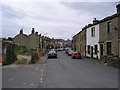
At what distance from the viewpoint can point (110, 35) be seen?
61.4ft

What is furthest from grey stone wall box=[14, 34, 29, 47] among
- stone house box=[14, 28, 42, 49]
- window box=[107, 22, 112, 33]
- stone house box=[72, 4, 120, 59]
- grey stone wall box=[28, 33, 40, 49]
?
window box=[107, 22, 112, 33]

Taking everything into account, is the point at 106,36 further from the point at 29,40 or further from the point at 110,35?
the point at 29,40

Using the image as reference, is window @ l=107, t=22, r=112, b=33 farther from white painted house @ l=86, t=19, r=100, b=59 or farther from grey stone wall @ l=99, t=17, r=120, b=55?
white painted house @ l=86, t=19, r=100, b=59

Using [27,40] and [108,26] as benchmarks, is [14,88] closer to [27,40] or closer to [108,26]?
[108,26]

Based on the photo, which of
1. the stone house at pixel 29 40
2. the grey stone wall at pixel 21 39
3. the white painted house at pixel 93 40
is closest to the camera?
the white painted house at pixel 93 40

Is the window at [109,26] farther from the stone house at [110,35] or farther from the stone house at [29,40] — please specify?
the stone house at [29,40]

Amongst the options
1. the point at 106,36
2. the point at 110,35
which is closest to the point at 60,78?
the point at 110,35

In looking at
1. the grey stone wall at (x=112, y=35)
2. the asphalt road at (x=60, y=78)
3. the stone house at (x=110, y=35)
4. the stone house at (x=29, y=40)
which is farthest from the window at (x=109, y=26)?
the stone house at (x=29, y=40)

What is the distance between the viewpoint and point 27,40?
51.6 meters

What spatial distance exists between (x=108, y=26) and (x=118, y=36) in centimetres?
317

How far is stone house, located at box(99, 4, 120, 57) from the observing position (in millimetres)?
17078

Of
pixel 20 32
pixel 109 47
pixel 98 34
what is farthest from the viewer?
pixel 20 32

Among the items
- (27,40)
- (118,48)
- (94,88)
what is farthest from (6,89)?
(27,40)

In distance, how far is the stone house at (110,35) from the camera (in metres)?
17.1
